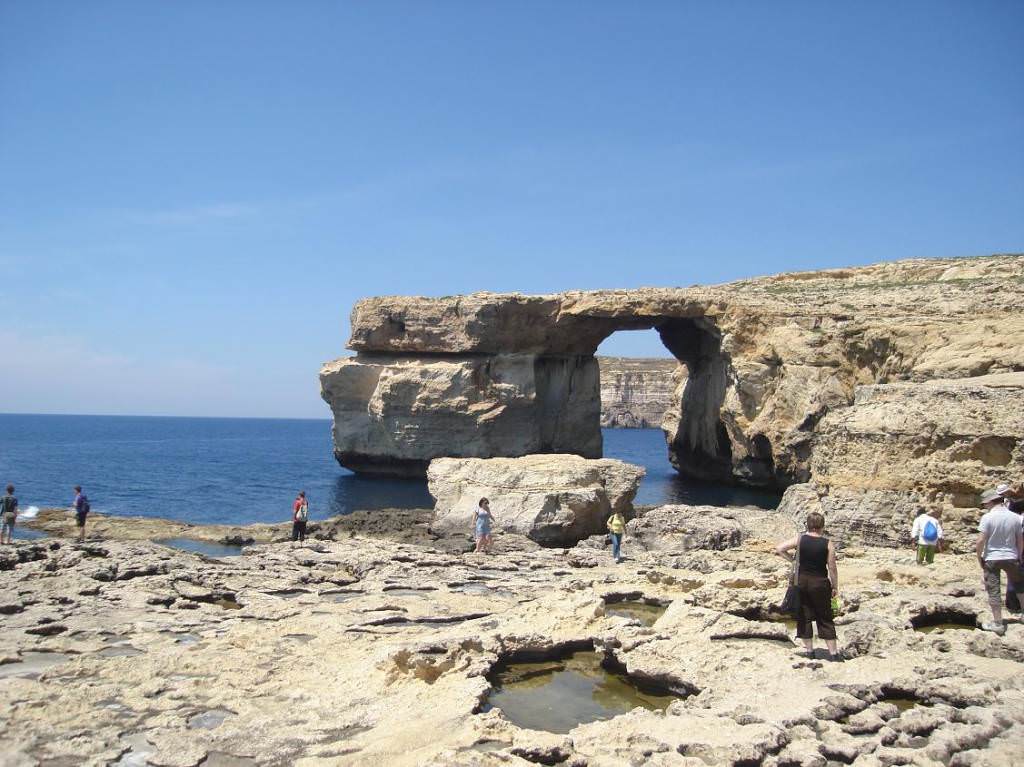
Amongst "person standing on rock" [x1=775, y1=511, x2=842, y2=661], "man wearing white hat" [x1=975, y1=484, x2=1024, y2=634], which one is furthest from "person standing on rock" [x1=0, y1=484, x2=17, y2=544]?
"man wearing white hat" [x1=975, y1=484, x2=1024, y2=634]

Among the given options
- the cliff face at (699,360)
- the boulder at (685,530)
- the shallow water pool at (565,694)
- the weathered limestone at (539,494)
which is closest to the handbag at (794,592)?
the shallow water pool at (565,694)

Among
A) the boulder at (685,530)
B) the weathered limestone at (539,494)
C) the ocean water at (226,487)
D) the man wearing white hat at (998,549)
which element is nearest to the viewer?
the man wearing white hat at (998,549)

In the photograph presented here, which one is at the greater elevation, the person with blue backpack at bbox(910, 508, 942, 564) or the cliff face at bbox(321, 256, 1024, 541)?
the cliff face at bbox(321, 256, 1024, 541)

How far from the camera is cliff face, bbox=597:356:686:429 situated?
113 m

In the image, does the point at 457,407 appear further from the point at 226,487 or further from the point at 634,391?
the point at 634,391

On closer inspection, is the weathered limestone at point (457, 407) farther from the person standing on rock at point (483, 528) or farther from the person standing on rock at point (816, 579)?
the person standing on rock at point (816, 579)

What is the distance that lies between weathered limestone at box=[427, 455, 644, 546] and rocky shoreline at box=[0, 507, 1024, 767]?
16.6ft

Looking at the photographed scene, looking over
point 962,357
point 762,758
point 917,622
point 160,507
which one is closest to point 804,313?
point 962,357

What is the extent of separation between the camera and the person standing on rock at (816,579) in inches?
303

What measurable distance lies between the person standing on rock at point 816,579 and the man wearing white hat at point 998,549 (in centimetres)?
201

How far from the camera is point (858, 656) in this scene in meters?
8.31

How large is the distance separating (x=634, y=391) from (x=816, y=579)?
358 ft

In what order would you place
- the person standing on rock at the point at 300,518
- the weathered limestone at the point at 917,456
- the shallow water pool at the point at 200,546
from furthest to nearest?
the shallow water pool at the point at 200,546, the person standing on rock at the point at 300,518, the weathered limestone at the point at 917,456

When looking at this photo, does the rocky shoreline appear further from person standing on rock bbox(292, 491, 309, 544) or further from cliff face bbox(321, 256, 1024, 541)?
A: cliff face bbox(321, 256, 1024, 541)
